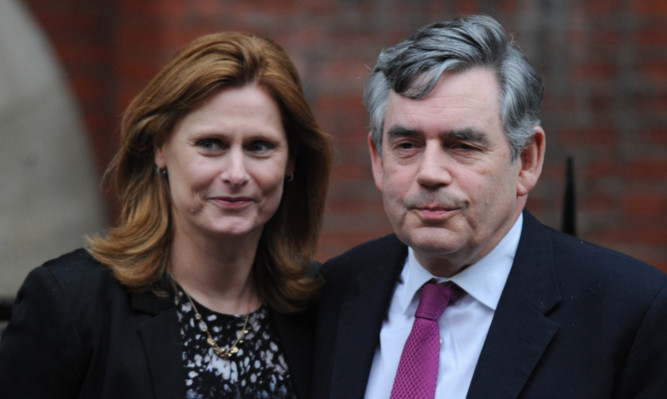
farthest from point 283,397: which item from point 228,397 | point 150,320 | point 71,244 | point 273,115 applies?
point 71,244

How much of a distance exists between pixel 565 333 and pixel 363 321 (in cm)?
62

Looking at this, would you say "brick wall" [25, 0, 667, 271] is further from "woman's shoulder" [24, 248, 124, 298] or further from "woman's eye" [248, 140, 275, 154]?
"woman's shoulder" [24, 248, 124, 298]

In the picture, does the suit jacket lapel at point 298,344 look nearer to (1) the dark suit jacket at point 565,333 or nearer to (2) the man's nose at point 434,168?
(1) the dark suit jacket at point 565,333

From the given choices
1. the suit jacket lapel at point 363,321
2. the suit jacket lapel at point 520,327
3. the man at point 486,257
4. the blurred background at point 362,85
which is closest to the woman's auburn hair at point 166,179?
the suit jacket lapel at point 363,321

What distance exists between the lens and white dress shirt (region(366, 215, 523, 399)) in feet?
9.03

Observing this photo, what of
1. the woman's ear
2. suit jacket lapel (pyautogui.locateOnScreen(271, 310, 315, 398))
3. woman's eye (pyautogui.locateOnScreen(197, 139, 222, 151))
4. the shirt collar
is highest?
woman's eye (pyautogui.locateOnScreen(197, 139, 222, 151))

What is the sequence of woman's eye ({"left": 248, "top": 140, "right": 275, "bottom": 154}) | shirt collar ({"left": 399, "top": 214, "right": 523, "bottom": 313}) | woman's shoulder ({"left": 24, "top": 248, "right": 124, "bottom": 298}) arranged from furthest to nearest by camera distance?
woman's eye ({"left": 248, "top": 140, "right": 275, "bottom": 154})
woman's shoulder ({"left": 24, "top": 248, "right": 124, "bottom": 298})
shirt collar ({"left": 399, "top": 214, "right": 523, "bottom": 313})

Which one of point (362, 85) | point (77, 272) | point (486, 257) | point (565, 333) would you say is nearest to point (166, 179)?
point (77, 272)

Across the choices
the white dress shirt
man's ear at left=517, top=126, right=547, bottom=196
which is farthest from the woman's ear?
man's ear at left=517, top=126, right=547, bottom=196

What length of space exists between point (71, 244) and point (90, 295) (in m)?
1.63

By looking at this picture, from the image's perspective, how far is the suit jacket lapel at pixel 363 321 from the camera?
2928 millimetres

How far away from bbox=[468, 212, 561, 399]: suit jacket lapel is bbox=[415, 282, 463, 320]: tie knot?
14 cm

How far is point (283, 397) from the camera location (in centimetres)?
308

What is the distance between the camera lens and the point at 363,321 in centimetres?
303
